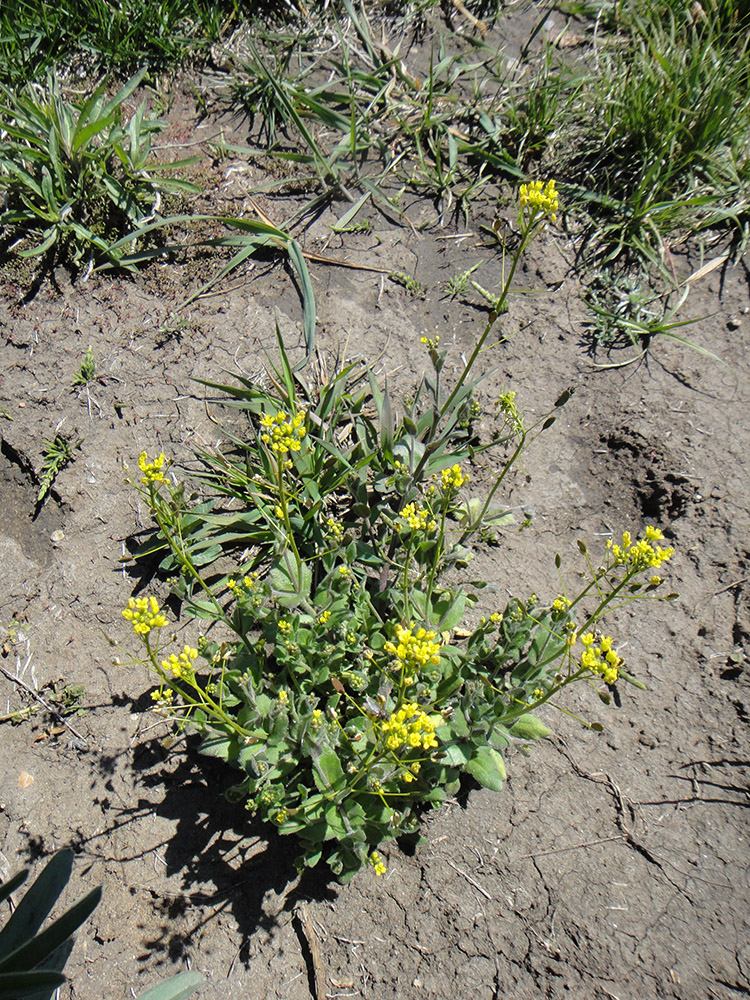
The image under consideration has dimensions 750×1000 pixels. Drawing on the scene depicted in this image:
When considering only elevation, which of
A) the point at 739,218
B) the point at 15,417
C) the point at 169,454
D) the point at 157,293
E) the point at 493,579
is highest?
the point at 739,218

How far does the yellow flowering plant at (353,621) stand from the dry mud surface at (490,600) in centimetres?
16

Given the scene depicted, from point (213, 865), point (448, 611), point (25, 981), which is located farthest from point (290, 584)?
point (25, 981)

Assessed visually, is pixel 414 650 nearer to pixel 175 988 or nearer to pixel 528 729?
pixel 528 729

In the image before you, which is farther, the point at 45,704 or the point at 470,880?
the point at 45,704

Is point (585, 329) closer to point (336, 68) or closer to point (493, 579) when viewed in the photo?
point (493, 579)

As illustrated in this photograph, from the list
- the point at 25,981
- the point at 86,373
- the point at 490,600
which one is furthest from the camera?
the point at 86,373

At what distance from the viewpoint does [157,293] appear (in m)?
3.28

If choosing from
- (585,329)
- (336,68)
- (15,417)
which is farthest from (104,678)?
(336,68)

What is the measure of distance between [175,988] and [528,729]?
123 cm

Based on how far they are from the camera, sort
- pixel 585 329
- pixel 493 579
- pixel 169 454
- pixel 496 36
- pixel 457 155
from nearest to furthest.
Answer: pixel 493 579
pixel 169 454
pixel 585 329
pixel 457 155
pixel 496 36

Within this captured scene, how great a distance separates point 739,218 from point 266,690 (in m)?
2.99

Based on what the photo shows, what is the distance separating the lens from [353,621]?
233 cm

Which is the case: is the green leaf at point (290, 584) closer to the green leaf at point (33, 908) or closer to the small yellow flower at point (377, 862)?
the small yellow flower at point (377, 862)

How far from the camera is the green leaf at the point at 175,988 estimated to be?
6.29ft
